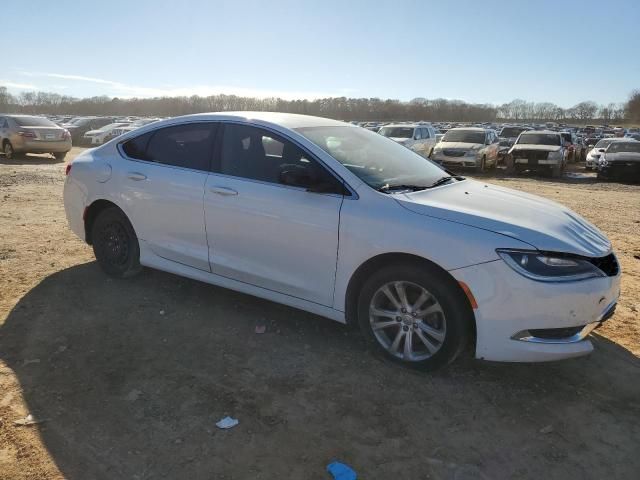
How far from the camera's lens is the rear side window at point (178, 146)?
14.1 feet

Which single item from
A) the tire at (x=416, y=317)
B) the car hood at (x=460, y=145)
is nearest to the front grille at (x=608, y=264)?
the tire at (x=416, y=317)

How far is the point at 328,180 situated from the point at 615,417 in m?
2.29

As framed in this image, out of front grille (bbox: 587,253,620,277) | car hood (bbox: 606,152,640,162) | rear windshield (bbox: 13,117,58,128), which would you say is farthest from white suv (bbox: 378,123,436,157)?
front grille (bbox: 587,253,620,277)

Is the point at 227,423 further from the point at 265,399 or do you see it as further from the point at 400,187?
the point at 400,187

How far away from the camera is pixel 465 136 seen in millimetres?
20500

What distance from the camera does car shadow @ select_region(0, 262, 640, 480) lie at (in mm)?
2584

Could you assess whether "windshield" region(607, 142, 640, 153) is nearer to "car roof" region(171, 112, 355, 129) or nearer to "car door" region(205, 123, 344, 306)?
"car roof" region(171, 112, 355, 129)

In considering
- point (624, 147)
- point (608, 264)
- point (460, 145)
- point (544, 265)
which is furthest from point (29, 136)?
point (624, 147)

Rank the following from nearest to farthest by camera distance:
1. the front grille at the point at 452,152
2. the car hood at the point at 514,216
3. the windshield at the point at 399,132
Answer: the car hood at the point at 514,216, the front grille at the point at 452,152, the windshield at the point at 399,132

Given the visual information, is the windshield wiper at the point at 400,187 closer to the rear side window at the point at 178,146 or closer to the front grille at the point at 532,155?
the rear side window at the point at 178,146

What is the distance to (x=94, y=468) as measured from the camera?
248 cm

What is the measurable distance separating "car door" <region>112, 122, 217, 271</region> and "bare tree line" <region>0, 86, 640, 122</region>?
82655 millimetres

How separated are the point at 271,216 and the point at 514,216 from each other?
168 centimetres

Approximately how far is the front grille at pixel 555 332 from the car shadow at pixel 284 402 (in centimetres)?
40
